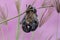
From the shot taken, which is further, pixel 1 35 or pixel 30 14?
pixel 1 35

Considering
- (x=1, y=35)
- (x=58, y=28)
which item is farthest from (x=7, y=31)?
(x=58, y=28)

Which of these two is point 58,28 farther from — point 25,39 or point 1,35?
point 1,35

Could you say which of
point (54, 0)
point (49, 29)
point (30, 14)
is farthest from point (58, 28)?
point (30, 14)

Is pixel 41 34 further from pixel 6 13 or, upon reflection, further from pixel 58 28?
pixel 6 13

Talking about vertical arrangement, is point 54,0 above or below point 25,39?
above

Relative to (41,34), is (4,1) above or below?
above

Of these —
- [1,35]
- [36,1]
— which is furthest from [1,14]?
[36,1]

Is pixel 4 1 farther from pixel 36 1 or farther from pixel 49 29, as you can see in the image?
pixel 49 29
